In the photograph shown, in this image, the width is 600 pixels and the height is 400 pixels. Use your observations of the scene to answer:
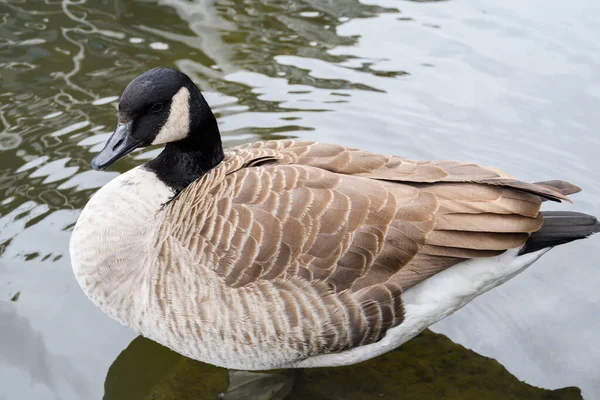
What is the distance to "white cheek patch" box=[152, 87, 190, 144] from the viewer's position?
4512 millimetres

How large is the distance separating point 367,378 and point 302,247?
4.27 feet

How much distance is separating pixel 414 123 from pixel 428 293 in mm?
2952

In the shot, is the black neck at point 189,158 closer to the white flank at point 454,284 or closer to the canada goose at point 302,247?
the canada goose at point 302,247

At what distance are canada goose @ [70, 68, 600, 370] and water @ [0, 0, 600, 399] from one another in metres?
0.84

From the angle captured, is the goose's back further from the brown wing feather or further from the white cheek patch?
the white cheek patch

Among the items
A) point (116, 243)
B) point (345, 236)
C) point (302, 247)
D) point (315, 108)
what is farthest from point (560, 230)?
point (315, 108)

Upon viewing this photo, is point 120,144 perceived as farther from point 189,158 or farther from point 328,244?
point 328,244

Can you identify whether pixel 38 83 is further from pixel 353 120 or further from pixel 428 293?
pixel 428 293

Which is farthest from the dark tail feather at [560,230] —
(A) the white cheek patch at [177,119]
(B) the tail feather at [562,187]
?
(A) the white cheek patch at [177,119]

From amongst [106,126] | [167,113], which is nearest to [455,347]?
[167,113]

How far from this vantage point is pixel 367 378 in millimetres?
4938

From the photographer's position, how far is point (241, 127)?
6.86 metres

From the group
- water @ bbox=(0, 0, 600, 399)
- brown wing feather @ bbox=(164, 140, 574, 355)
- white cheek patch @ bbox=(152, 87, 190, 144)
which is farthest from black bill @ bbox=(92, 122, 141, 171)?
water @ bbox=(0, 0, 600, 399)

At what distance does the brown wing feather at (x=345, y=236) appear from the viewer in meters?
4.11
